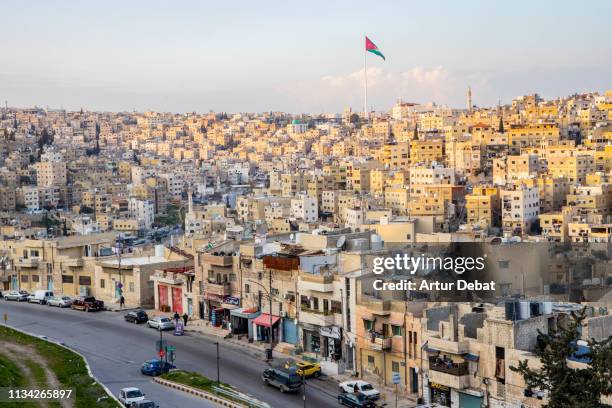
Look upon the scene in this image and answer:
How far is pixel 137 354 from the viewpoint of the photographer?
86.5 feet

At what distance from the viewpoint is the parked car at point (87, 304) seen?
1303 inches

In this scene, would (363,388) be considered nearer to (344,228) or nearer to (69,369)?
(69,369)

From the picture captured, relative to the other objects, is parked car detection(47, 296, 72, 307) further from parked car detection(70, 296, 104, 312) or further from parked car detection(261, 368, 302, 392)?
parked car detection(261, 368, 302, 392)

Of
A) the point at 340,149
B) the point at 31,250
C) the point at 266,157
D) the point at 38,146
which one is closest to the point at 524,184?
the point at 31,250

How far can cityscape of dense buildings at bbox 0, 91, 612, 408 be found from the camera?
22.1 m

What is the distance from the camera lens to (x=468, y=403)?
2080 centimetres

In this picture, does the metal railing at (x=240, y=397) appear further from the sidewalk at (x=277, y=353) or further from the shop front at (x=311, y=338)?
the shop front at (x=311, y=338)

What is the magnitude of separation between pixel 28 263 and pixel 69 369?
15.1 m

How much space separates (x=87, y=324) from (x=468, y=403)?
1405cm

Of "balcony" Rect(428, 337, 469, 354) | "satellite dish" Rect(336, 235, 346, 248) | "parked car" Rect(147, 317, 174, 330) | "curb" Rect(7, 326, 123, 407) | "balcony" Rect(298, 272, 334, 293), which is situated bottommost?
"curb" Rect(7, 326, 123, 407)

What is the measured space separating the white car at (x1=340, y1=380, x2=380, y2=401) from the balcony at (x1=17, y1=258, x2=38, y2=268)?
1934 cm

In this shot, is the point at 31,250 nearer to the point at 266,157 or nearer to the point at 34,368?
the point at 34,368

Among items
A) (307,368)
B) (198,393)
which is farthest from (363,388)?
(198,393)

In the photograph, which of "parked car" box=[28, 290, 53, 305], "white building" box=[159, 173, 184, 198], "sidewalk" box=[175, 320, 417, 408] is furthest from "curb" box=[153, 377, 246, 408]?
"white building" box=[159, 173, 184, 198]
